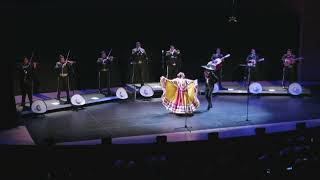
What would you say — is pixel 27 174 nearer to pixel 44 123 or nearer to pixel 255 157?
pixel 255 157

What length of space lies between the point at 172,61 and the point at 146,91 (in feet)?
6.03

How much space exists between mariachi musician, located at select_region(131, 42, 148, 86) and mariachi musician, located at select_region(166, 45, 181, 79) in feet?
3.11

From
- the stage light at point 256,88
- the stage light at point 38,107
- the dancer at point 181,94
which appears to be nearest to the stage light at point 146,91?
the dancer at point 181,94

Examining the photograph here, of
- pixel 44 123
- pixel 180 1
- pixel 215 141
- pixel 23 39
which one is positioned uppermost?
pixel 180 1

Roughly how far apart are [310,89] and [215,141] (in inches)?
568

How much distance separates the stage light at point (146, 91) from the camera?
17.3m

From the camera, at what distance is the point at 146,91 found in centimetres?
1733

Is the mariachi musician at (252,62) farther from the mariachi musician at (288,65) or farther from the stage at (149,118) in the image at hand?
the stage at (149,118)

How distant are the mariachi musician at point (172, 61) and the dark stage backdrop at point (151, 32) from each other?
154 cm

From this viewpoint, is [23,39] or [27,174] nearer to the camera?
[27,174]

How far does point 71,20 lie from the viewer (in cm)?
1772

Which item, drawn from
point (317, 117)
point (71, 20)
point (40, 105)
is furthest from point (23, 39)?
point (317, 117)

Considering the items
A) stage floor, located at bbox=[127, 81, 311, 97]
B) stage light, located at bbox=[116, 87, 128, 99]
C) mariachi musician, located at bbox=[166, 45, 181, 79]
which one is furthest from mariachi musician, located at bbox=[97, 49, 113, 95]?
mariachi musician, located at bbox=[166, 45, 181, 79]

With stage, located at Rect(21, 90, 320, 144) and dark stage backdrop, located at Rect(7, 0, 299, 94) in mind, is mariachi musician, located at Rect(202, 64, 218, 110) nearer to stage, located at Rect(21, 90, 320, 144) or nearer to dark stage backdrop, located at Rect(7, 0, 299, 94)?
stage, located at Rect(21, 90, 320, 144)
